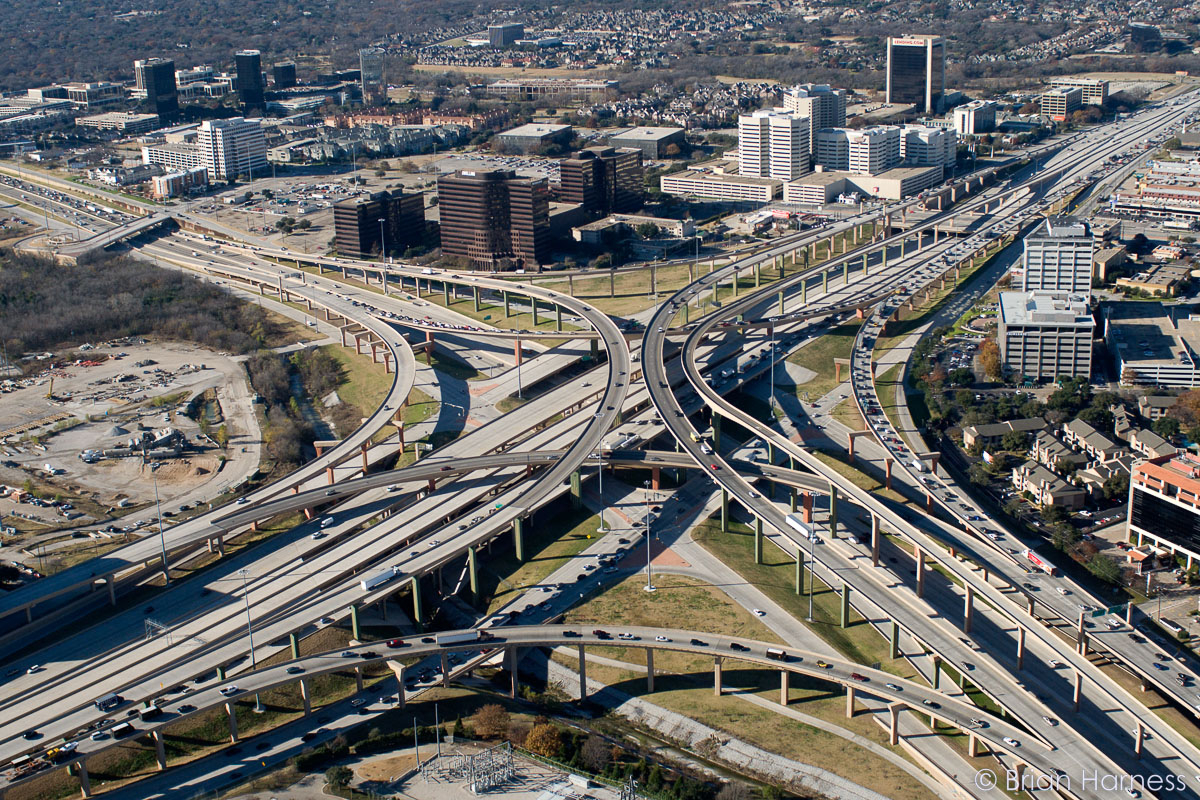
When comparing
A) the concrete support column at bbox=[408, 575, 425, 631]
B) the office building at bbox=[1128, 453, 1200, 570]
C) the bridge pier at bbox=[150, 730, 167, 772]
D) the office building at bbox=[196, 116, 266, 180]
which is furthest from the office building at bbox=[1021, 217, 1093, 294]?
the office building at bbox=[196, 116, 266, 180]

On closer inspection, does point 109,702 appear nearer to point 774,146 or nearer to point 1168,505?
point 1168,505

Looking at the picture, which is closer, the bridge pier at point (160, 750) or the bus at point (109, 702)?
the bridge pier at point (160, 750)

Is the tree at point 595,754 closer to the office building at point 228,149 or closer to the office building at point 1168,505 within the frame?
the office building at point 1168,505

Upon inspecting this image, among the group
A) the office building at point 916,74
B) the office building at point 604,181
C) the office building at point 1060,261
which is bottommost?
the office building at point 1060,261

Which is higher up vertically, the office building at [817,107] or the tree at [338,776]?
the office building at [817,107]

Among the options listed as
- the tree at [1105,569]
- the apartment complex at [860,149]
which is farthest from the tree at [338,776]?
the apartment complex at [860,149]

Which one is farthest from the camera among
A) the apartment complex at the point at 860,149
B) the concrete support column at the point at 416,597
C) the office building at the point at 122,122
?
the office building at the point at 122,122

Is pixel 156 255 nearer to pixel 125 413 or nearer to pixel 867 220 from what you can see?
pixel 125 413
